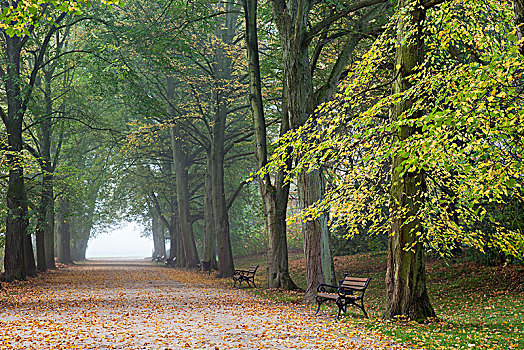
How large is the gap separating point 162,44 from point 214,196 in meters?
7.95

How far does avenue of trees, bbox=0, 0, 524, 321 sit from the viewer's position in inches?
247

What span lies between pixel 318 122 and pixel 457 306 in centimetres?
682

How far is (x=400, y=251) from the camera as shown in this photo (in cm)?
873

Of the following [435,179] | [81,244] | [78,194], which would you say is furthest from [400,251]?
[81,244]

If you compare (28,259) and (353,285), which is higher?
(28,259)

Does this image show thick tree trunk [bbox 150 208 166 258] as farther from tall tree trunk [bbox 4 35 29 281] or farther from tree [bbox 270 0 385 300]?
tree [bbox 270 0 385 300]

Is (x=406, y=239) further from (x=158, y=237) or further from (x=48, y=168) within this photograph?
(x=158, y=237)

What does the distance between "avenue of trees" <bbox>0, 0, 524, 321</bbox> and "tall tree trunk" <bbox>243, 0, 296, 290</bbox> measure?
0.05m

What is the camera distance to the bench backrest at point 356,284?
9.96 meters

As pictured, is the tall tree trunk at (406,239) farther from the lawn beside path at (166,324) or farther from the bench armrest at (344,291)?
A: the bench armrest at (344,291)

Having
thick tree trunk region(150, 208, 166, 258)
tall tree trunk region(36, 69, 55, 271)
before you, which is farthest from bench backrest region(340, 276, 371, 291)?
thick tree trunk region(150, 208, 166, 258)

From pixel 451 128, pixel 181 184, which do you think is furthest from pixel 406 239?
pixel 181 184

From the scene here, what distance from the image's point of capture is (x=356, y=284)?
1029cm

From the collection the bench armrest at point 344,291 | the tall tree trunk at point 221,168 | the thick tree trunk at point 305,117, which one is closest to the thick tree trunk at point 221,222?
the tall tree trunk at point 221,168
